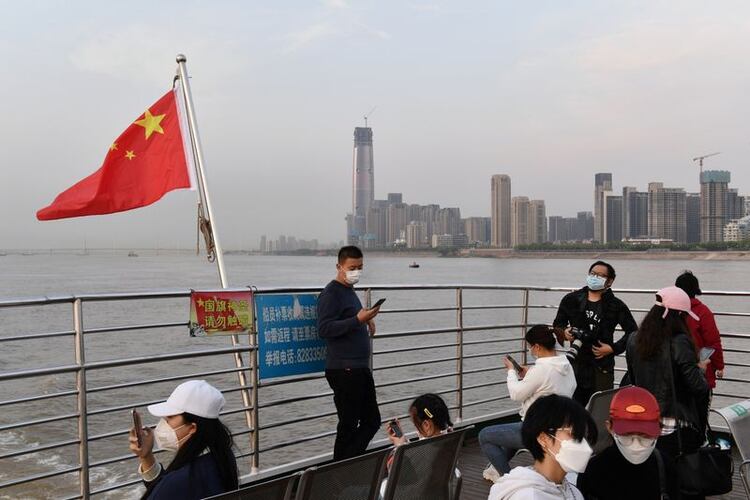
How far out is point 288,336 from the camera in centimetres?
543

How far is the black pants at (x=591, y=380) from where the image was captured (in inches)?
233

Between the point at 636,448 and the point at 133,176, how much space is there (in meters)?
5.29

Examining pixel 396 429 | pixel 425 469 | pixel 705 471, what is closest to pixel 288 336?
pixel 396 429

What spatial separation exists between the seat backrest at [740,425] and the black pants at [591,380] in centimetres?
203

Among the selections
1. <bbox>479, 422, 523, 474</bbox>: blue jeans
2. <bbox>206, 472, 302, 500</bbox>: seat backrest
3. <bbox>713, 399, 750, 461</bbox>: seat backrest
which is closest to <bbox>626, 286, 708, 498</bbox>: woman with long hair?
<bbox>713, 399, 750, 461</bbox>: seat backrest

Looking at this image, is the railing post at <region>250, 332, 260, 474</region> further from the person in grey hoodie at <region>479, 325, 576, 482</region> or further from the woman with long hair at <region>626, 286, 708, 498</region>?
the woman with long hair at <region>626, 286, 708, 498</region>

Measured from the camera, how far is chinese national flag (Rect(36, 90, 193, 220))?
664 centimetres

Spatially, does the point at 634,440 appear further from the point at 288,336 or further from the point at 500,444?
the point at 288,336

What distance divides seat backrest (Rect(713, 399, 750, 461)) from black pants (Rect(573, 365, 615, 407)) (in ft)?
6.67

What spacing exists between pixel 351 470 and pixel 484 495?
3.02 m

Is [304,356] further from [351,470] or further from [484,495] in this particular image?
[351,470]

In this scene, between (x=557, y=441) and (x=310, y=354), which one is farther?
(x=310, y=354)

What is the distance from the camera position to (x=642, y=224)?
107 m

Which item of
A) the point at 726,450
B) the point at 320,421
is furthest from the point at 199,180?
the point at 320,421
